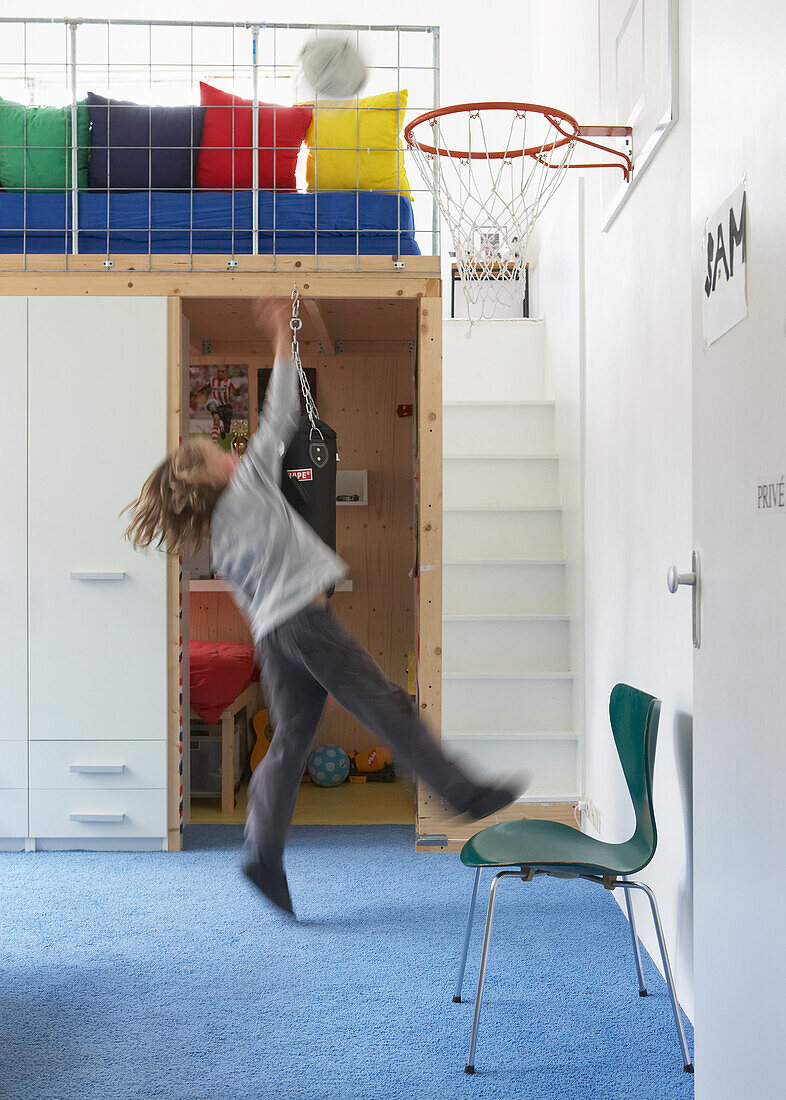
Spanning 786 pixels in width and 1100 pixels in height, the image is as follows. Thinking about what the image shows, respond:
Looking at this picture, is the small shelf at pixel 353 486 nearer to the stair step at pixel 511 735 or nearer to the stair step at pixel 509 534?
the stair step at pixel 509 534

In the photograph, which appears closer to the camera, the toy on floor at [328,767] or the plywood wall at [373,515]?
the toy on floor at [328,767]

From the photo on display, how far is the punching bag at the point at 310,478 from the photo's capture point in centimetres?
393

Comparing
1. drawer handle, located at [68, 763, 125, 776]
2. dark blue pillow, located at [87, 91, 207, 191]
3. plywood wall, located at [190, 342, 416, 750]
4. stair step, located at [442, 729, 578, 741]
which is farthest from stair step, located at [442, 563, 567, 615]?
dark blue pillow, located at [87, 91, 207, 191]

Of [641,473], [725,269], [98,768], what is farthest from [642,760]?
[98,768]

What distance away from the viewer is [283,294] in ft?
12.4

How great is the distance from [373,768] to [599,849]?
8.30 feet

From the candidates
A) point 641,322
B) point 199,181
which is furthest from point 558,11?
point 641,322

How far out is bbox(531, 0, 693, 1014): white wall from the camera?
2.43m

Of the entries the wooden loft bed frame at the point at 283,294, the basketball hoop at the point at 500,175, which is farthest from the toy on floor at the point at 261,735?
the basketball hoop at the point at 500,175

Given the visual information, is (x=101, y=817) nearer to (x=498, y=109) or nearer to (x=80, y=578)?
(x=80, y=578)

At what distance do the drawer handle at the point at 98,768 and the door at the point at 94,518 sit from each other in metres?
0.10

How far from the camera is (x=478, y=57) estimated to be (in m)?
6.10

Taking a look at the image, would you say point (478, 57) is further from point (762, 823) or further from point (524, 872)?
point (762, 823)

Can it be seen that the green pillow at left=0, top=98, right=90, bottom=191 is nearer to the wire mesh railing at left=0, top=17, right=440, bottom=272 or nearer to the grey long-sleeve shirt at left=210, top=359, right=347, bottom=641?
the wire mesh railing at left=0, top=17, right=440, bottom=272
